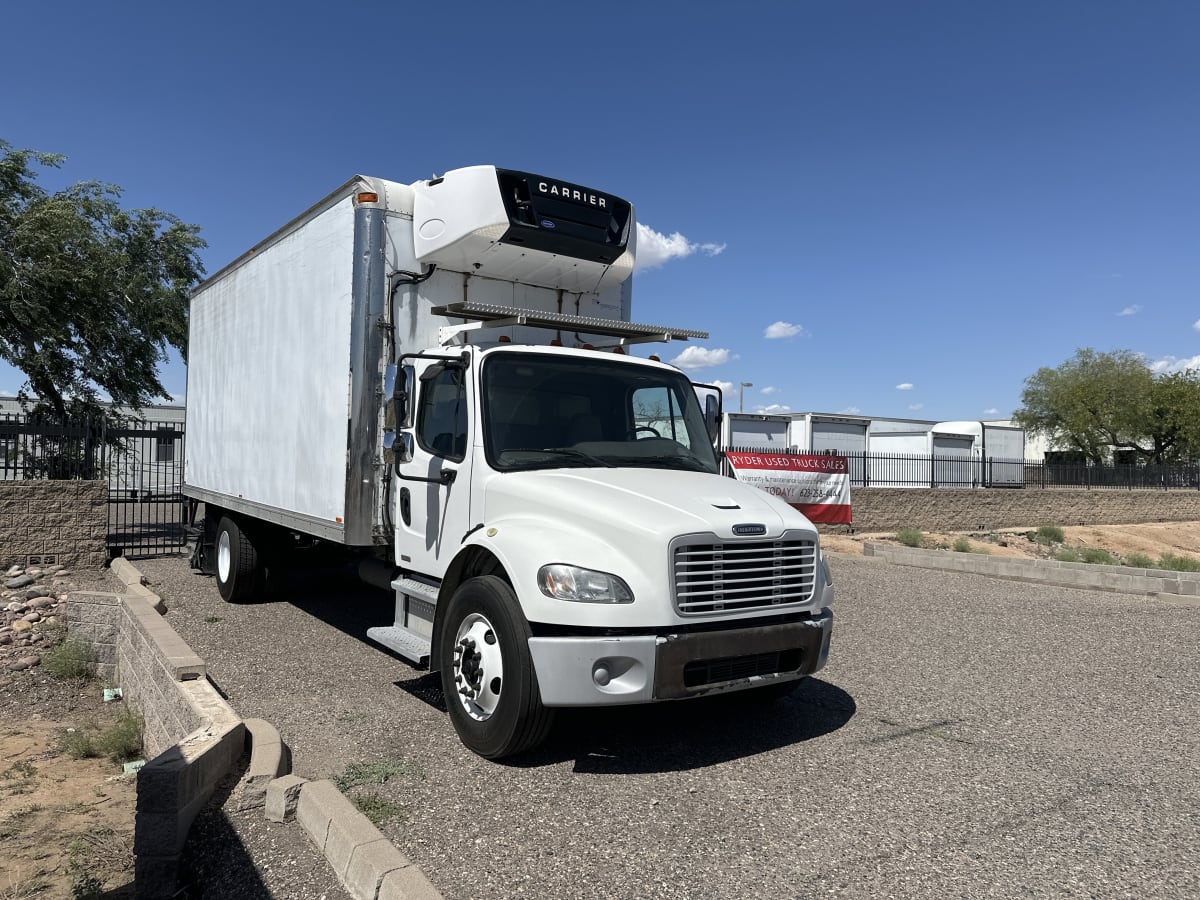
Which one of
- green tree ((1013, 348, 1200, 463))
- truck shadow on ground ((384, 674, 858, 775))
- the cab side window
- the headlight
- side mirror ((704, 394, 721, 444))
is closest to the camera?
the headlight

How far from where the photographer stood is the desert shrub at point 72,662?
8.59 meters

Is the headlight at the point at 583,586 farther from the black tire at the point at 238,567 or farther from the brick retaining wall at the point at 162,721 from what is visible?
the black tire at the point at 238,567

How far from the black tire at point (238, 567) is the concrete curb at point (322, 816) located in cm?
428

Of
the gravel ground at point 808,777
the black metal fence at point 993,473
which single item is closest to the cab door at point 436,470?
the gravel ground at point 808,777

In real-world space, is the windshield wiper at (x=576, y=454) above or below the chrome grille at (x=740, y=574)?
above

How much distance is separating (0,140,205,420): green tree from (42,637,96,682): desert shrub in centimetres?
701

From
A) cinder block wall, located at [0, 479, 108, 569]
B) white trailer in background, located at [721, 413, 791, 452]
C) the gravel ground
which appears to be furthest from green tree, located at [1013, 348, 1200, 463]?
cinder block wall, located at [0, 479, 108, 569]

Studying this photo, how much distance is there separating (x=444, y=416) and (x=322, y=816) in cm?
282

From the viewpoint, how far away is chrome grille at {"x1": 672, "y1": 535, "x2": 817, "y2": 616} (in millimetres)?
4344

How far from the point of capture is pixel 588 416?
5680 millimetres

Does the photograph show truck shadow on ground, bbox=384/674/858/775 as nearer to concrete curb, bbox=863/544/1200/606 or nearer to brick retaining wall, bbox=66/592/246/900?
brick retaining wall, bbox=66/592/246/900

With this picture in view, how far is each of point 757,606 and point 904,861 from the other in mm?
1495

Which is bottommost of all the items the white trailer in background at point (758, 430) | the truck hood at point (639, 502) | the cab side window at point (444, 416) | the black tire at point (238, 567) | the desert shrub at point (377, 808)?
the desert shrub at point (377, 808)

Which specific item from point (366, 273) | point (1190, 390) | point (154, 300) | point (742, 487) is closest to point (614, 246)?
point (366, 273)
